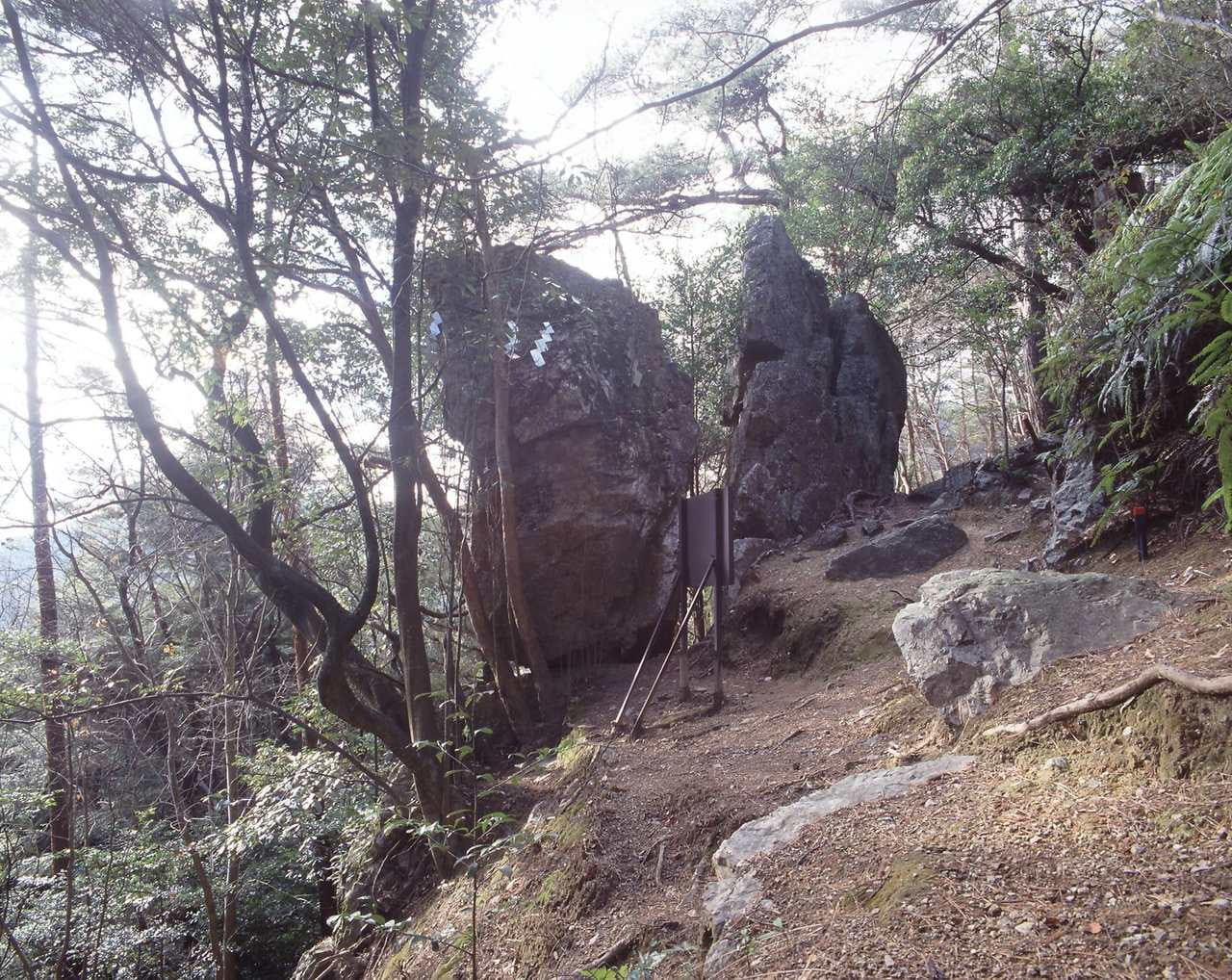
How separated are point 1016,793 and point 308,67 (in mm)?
5200

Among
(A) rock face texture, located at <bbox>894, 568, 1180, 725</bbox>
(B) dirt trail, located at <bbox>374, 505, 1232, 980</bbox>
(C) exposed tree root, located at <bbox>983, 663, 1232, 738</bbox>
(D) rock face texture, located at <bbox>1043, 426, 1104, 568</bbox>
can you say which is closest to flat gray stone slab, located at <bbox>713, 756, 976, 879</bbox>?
(B) dirt trail, located at <bbox>374, 505, 1232, 980</bbox>

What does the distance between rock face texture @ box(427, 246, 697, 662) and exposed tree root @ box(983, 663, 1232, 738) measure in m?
5.89

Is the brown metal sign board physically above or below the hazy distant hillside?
below

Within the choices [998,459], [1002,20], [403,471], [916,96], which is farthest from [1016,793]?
[916,96]

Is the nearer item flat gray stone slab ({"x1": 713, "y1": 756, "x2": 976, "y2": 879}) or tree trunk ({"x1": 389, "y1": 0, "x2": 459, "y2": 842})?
flat gray stone slab ({"x1": 713, "y1": 756, "x2": 976, "y2": 879})

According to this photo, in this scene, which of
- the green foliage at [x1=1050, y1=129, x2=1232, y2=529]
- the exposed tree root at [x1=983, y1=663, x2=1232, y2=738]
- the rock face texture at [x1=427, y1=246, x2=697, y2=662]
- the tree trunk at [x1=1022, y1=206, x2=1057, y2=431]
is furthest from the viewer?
the tree trunk at [x1=1022, y1=206, x2=1057, y2=431]

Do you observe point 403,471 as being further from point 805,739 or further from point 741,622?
point 741,622

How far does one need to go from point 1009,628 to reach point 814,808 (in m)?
1.31

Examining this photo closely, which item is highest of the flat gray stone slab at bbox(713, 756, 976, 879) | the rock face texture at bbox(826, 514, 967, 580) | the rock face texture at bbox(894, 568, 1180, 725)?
the rock face texture at bbox(826, 514, 967, 580)

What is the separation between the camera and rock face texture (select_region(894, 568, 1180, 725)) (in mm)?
3564

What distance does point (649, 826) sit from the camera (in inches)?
170

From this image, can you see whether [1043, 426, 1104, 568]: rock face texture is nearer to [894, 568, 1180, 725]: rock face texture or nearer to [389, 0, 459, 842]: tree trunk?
[894, 568, 1180, 725]: rock face texture

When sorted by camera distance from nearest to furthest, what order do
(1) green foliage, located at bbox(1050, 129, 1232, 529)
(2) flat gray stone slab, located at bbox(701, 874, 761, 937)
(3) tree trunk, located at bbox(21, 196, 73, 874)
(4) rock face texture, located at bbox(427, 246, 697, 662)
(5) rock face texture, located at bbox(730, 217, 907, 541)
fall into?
(2) flat gray stone slab, located at bbox(701, 874, 761, 937) → (1) green foliage, located at bbox(1050, 129, 1232, 529) → (3) tree trunk, located at bbox(21, 196, 73, 874) → (4) rock face texture, located at bbox(427, 246, 697, 662) → (5) rock face texture, located at bbox(730, 217, 907, 541)

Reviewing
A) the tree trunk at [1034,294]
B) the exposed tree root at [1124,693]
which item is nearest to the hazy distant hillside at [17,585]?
the exposed tree root at [1124,693]
